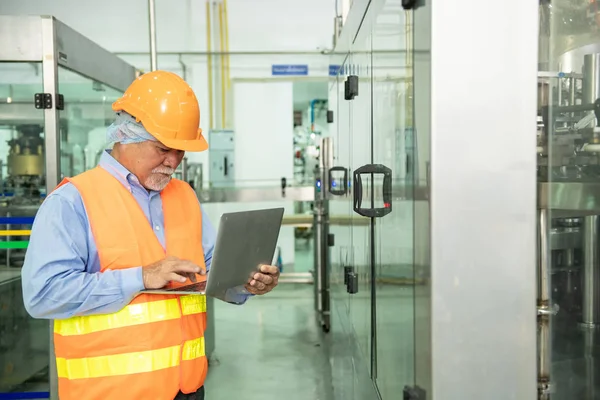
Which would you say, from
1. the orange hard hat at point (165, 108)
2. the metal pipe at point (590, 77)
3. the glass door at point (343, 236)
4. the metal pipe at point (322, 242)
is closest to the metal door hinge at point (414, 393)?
the metal pipe at point (590, 77)

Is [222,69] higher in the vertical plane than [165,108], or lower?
higher

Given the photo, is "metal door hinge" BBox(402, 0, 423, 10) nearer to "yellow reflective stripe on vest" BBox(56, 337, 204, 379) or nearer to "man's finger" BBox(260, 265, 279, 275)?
"man's finger" BBox(260, 265, 279, 275)

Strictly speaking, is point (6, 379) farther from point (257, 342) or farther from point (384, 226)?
point (384, 226)

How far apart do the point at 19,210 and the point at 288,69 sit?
4184mm

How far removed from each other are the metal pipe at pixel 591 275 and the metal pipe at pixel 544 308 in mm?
240

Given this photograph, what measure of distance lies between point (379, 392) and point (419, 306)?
662 millimetres

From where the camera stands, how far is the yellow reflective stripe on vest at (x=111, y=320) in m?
1.39

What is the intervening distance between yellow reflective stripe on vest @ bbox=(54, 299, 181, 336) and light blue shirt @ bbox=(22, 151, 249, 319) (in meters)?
0.04

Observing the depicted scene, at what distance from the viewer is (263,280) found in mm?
1521

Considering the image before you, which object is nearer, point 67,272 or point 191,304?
point 67,272

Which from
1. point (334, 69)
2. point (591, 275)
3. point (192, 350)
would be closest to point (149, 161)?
point (192, 350)

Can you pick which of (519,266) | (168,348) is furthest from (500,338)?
(168,348)

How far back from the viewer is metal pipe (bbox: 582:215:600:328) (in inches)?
48.1

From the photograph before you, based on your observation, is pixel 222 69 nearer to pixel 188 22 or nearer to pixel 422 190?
pixel 188 22
